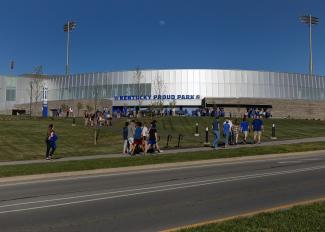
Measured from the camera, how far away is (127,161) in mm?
20562

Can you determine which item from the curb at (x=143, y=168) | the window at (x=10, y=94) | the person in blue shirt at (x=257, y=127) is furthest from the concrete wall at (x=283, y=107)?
the curb at (x=143, y=168)

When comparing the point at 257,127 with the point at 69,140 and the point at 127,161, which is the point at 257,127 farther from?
the point at 69,140

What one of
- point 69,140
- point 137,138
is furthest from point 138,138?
point 69,140

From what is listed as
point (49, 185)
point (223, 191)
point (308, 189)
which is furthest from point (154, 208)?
point (49, 185)

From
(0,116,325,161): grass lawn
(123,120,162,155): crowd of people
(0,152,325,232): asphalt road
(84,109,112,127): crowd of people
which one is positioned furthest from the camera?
(84,109,112,127): crowd of people

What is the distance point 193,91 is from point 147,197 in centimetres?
7761

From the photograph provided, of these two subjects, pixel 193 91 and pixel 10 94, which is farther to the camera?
pixel 10 94

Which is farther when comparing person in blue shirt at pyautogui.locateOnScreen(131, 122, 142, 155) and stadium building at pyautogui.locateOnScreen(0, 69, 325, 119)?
stadium building at pyautogui.locateOnScreen(0, 69, 325, 119)

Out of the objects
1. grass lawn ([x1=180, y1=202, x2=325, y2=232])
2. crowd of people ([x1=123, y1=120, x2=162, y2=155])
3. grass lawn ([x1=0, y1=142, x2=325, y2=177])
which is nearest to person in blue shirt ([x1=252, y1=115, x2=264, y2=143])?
grass lawn ([x1=0, y1=142, x2=325, y2=177])

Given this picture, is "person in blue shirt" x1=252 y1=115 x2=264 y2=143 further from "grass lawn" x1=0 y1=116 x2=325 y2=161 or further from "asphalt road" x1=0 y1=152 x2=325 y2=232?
"asphalt road" x1=0 y1=152 x2=325 y2=232

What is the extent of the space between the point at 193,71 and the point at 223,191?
78131mm

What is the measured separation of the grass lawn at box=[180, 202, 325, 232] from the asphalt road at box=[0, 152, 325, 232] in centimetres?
102

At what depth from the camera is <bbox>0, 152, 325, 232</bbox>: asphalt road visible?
869 cm

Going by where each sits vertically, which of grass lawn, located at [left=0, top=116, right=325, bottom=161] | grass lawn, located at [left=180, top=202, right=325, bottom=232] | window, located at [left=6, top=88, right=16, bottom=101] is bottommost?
grass lawn, located at [left=180, top=202, right=325, bottom=232]
